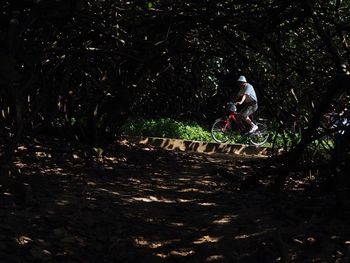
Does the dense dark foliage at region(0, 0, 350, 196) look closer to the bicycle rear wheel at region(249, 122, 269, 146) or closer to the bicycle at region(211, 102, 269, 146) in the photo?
the bicycle at region(211, 102, 269, 146)

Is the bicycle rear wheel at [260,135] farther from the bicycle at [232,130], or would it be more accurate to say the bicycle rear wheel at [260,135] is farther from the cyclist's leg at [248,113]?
the cyclist's leg at [248,113]

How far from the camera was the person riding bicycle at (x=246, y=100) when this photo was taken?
1490cm

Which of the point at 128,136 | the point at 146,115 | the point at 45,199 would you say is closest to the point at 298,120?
the point at 45,199

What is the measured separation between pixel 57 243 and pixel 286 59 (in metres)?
3.60

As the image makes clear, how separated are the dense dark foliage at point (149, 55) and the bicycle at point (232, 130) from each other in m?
3.55

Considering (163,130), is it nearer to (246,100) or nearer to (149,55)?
(246,100)

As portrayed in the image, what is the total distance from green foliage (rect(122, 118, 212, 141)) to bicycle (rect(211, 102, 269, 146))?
1.07 feet

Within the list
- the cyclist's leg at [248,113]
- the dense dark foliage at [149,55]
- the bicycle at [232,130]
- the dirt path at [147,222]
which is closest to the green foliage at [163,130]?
the bicycle at [232,130]

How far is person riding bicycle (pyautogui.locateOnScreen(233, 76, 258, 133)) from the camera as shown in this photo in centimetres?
1490

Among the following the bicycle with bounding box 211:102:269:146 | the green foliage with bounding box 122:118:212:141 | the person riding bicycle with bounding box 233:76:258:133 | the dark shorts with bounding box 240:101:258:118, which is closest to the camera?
the green foliage with bounding box 122:118:212:141

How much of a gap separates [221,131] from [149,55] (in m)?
8.72

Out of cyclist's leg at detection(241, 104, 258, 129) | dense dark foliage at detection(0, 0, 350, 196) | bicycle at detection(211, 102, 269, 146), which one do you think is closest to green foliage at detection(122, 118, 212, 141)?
bicycle at detection(211, 102, 269, 146)

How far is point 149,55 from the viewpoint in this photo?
7.45 metres

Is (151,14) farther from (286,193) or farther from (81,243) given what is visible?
(81,243)
